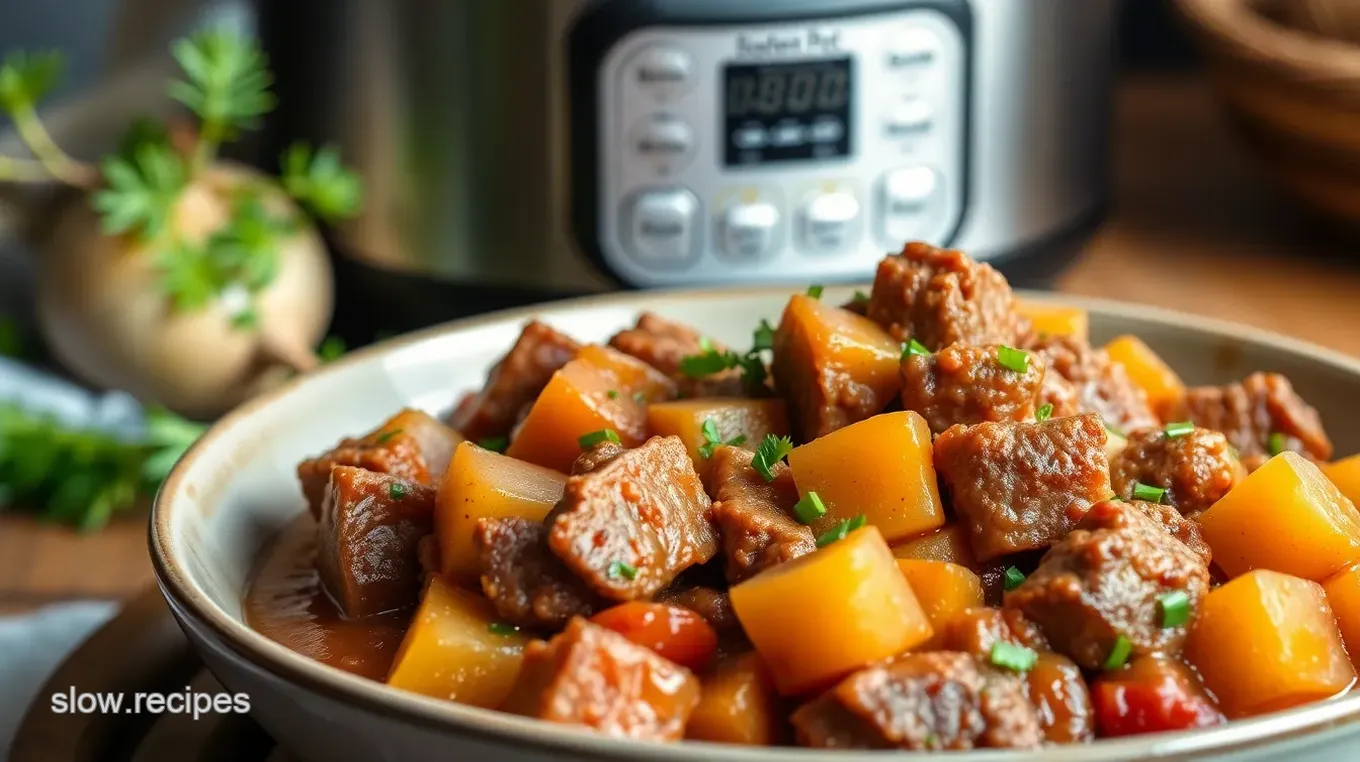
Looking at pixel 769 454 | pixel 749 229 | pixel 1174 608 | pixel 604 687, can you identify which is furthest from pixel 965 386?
pixel 749 229

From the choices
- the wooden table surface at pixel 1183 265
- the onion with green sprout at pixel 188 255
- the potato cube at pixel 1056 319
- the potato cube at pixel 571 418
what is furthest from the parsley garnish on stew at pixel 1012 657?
the onion with green sprout at pixel 188 255

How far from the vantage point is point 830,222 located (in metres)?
2.81

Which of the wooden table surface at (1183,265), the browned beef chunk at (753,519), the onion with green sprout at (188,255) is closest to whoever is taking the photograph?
the browned beef chunk at (753,519)

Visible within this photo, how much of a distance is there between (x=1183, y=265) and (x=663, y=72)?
162 centimetres

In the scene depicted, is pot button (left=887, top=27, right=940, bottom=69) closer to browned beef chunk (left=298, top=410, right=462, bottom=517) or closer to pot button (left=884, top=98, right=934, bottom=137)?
pot button (left=884, top=98, right=934, bottom=137)

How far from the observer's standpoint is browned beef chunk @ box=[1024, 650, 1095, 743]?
4.49 ft

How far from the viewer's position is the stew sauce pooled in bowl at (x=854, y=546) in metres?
1.38

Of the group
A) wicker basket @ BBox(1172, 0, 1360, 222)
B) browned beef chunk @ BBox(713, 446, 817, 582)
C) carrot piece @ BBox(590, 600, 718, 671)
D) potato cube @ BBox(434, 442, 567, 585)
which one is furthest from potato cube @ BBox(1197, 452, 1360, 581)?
wicker basket @ BBox(1172, 0, 1360, 222)

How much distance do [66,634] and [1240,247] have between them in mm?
2821

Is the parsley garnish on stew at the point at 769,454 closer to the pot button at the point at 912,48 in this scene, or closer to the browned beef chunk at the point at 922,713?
the browned beef chunk at the point at 922,713

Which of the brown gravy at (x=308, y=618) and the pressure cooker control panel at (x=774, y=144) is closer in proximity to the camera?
the brown gravy at (x=308, y=618)

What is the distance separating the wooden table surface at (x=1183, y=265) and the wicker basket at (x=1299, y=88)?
0.19 metres

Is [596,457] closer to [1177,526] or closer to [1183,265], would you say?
[1177,526]

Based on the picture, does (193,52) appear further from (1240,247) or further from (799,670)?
(1240,247)
